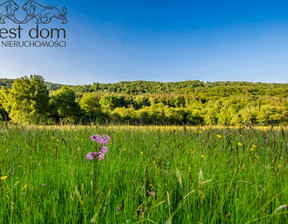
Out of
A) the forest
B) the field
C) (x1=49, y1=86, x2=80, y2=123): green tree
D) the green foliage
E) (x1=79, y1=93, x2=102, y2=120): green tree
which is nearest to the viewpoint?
the field

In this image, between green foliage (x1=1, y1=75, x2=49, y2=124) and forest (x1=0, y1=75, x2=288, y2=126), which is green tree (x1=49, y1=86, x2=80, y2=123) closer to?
forest (x1=0, y1=75, x2=288, y2=126)

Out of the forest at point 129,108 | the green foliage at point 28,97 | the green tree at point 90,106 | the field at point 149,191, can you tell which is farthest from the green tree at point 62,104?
the field at point 149,191

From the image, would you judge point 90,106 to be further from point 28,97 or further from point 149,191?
point 149,191

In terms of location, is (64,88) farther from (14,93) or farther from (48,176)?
(48,176)

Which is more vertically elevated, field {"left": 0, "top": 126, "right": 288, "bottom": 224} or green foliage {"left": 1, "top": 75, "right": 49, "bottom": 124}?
green foliage {"left": 1, "top": 75, "right": 49, "bottom": 124}

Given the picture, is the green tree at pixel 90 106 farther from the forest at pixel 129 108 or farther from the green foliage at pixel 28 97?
the green foliage at pixel 28 97

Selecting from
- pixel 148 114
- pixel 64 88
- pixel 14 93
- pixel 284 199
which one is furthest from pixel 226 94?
pixel 284 199

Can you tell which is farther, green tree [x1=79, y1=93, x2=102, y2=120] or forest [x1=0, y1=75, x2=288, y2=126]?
green tree [x1=79, y1=93, x2=102, y2=120]

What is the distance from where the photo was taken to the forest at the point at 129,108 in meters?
5.75

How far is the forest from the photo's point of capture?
5752 millimetres

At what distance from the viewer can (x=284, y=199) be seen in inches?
52.8

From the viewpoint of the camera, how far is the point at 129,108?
6869 centimetres

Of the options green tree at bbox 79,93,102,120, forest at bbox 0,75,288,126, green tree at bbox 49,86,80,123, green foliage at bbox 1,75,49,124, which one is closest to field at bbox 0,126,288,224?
forest at bbox 0,75,288,126

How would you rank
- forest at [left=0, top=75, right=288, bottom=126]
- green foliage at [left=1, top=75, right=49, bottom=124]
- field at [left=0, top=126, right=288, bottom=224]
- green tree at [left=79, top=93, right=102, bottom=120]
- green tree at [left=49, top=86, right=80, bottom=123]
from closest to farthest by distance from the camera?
1. field at [left=0, top=126, right=288, bottom=224]
2. forest at [left=0, top=75, right=288, bottom=126]
3. green foliage at [left=1, top=75, right=49, bottom=124]
4. green tree at [left=49, top=86, right=80, bottom=123]
5. green tree at [left=79, top=93, right=102, bottom=120]
